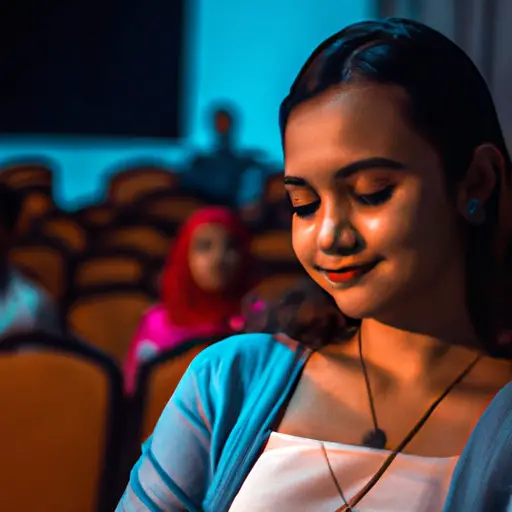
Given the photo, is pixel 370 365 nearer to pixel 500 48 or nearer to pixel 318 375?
pixel 318 375

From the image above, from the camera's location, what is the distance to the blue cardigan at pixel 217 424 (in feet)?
1.31

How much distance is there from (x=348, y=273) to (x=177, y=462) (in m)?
0.14

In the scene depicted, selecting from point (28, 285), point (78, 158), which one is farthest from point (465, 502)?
point (78, 158)

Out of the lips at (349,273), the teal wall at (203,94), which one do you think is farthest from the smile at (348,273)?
the teal wall at (203,94)

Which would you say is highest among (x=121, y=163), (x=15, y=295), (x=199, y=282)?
(x=199, y=282)

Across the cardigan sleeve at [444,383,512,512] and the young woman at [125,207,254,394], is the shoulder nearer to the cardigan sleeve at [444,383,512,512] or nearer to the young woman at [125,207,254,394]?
the cardigan sleeve at [444,383,512,512]

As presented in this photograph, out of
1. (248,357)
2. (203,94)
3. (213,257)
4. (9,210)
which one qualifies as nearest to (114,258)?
(9,210)

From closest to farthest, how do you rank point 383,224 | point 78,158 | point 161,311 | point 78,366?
point 383,224, point 78,366, point 161,311, point 78,158

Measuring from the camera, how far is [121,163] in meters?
5.30

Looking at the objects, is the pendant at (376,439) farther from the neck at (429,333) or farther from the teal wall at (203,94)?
the teal wall at (203,94)

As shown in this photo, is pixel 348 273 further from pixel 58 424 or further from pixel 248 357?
pixel 58 424

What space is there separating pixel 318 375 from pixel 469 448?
0.28 ft

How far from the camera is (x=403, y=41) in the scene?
0.36m

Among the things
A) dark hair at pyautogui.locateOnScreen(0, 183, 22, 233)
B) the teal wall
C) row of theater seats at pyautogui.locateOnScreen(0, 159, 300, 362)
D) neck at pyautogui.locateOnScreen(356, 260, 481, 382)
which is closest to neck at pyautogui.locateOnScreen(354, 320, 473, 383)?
neck at pyautogui.locateOnScreen(356, 260, 481, 382)
